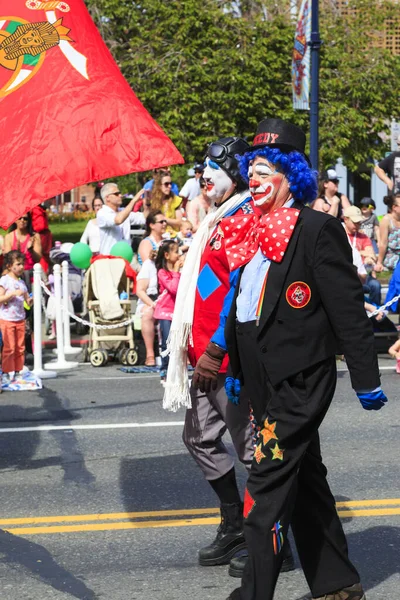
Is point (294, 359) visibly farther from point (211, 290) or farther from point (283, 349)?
point (211, 290)

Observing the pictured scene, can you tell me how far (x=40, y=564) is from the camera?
5355mm

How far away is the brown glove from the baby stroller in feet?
24.0

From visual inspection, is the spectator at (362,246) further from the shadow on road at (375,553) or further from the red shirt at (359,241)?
the shadow on road at (375,553)

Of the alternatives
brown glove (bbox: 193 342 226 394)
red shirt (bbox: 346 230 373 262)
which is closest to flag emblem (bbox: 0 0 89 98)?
brown glove (bbox: 193 342 226 394)

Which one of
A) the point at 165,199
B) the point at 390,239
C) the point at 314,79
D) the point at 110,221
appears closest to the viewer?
the point at 110,221

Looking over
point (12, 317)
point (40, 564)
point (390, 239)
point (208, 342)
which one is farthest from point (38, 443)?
point (390, 239)

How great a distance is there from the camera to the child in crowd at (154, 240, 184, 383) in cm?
1111

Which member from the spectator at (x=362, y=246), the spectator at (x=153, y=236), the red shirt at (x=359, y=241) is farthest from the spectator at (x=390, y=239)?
the spectator at (x=153, y=236)

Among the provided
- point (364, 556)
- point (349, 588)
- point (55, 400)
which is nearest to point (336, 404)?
point (55, 400)

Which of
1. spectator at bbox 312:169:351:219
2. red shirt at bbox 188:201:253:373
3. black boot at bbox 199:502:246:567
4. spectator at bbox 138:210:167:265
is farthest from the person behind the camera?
spectator at bbox 312:169:351:219

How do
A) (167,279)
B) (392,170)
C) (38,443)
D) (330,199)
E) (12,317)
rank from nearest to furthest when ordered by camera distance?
(38,443) < (12,317) < (167,279) < (330,199) < (392,170)

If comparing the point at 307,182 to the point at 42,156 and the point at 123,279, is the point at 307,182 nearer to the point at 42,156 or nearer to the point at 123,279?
the point at 42,156

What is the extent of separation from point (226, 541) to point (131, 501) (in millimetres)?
1268

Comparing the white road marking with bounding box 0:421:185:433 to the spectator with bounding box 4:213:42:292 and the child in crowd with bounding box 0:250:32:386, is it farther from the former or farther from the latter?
the spectator with bounding box 4:213:42:292
